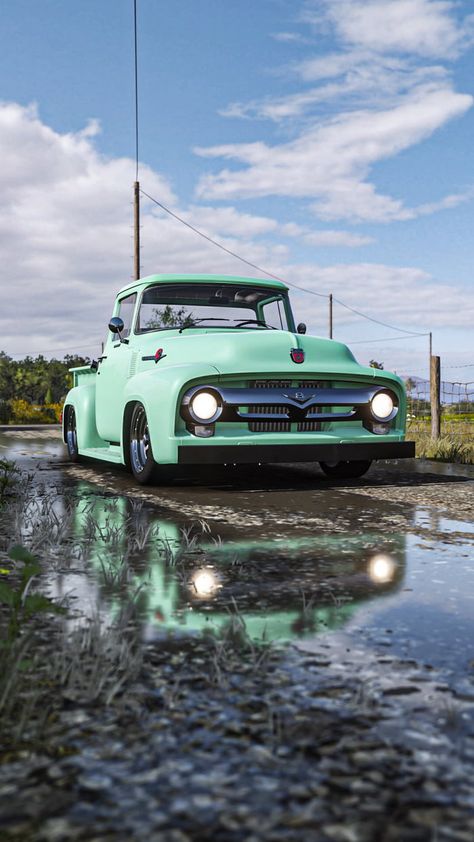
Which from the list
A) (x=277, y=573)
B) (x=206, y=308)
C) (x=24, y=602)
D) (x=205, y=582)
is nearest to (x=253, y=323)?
(x=206, y=308)

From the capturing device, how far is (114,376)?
925 centimetres

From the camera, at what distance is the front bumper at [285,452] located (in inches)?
283

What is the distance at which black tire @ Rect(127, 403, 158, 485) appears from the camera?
791 cm

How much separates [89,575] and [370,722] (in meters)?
2.09

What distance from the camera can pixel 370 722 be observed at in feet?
7.48

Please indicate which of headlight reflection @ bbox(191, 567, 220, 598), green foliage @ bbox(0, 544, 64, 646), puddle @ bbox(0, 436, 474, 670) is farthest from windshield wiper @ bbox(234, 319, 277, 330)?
green foliage @ bbox(0, 544, 64, 646)

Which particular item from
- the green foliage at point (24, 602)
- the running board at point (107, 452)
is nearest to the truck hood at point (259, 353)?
the running board at point (107, 452)

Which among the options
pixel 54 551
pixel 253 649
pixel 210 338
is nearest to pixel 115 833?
pixel 253 649

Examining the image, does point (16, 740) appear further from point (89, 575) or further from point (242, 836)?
point (89, 575)

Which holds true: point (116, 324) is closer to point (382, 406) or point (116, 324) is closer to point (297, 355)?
point (297, 355)

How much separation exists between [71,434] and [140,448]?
3.25 metres

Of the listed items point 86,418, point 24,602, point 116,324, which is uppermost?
point 116,324

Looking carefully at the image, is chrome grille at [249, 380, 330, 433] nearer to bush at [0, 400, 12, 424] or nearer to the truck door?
the truck door

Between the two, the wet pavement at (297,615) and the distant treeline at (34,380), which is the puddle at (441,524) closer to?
the wet pavement at (297,615)
